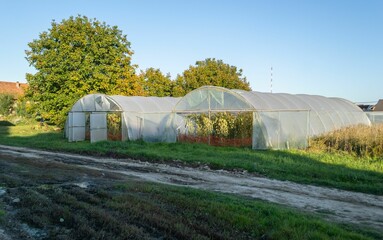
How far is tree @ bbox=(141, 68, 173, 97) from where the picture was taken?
45.0 meters

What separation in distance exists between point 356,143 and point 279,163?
500 centimetres

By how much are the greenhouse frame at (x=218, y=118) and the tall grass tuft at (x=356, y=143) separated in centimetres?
169

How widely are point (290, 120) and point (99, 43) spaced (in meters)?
19.6

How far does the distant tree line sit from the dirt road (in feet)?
64.0

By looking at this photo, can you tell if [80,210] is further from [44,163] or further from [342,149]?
[342,149]

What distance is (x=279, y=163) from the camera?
14.9 m

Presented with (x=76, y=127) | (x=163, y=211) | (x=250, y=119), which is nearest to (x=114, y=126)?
(x=76, y=127)

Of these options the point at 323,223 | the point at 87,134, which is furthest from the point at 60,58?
the point at 323,223

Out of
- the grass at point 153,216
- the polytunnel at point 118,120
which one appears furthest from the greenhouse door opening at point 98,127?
the grass at point 153,216

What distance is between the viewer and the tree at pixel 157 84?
45.0m

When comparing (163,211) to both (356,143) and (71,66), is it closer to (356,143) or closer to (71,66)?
(356,143)

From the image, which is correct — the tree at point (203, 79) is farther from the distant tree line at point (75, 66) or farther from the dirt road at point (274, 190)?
the dirt road at point (274, 190)

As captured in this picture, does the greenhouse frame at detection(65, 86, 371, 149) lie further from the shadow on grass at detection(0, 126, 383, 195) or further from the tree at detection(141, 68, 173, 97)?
the tree at detection(141, 68, 173, 97)

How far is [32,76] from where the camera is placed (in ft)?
111
